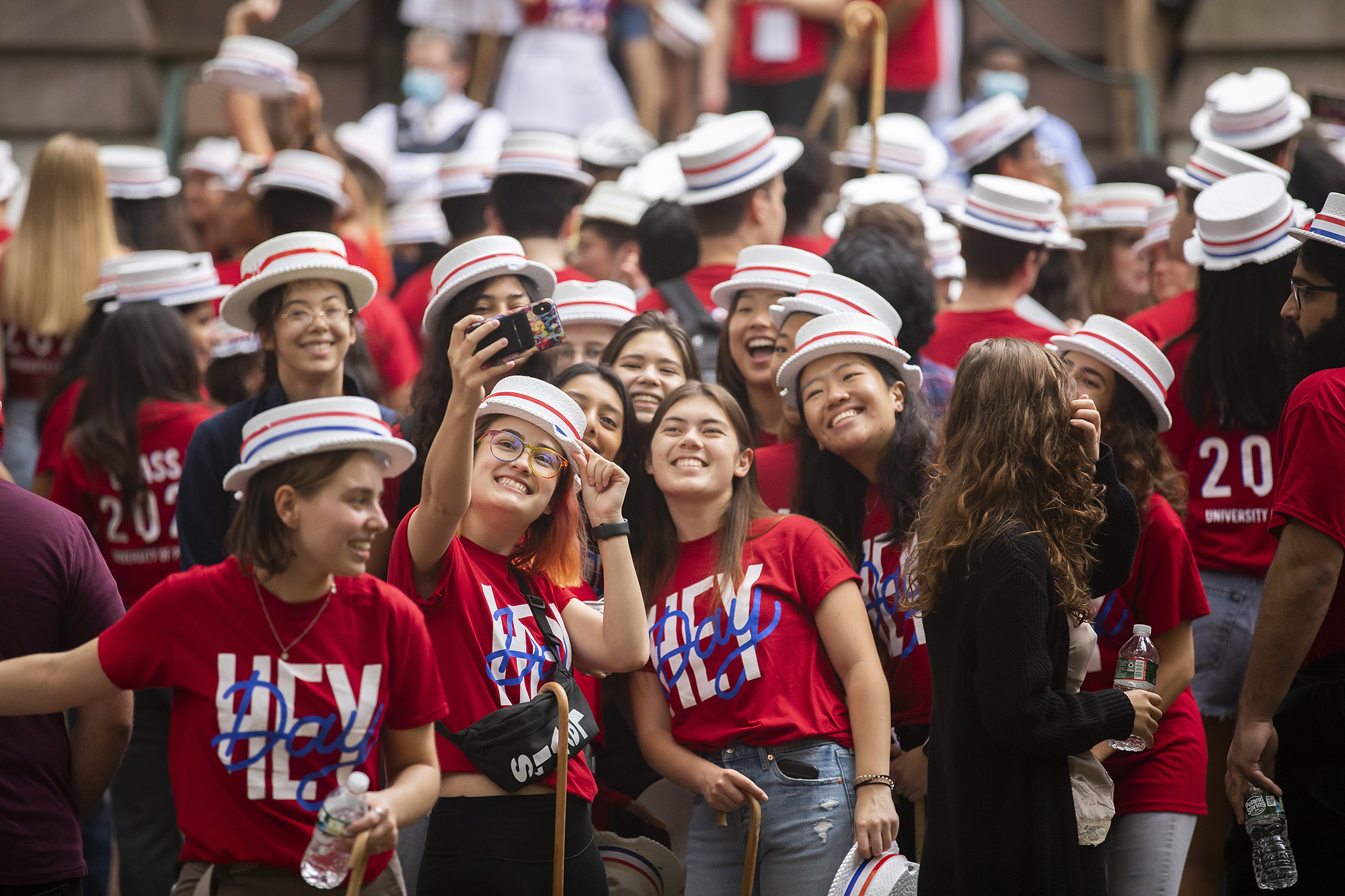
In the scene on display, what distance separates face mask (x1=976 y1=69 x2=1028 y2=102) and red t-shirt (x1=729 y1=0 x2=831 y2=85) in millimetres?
1087

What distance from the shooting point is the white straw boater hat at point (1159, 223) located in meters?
6.25

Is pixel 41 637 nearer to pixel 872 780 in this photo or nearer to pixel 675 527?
pixel 675 527

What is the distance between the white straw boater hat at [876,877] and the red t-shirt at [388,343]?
3370 mm

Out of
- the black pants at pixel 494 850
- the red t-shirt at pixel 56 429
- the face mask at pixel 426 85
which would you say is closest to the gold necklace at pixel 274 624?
the black pants at pixel 494 850

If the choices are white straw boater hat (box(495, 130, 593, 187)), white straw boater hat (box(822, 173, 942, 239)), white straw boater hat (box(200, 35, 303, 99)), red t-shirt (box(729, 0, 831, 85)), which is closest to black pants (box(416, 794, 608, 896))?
white straw boater hat (box(495, 130, 593, 187))

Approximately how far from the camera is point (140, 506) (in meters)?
5.09

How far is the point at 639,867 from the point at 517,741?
0.84 metres

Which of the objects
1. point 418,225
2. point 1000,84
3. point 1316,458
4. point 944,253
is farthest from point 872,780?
point 1000,84

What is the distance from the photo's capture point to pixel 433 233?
817cm

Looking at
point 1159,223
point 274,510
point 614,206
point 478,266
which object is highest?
point 274,510

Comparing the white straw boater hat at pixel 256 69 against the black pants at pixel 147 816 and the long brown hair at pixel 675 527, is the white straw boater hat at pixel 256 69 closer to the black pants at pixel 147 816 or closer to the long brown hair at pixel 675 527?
the black pants at pixel 147 816

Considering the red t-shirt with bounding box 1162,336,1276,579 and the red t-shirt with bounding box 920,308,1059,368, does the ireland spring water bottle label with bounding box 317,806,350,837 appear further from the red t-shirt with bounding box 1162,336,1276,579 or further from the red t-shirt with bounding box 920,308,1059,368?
the red t-shirt with bounding box 920,308,1059,368

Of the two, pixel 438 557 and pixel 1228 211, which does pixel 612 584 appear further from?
pixel 1228 211

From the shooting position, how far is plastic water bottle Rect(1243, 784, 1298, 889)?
381 cm
